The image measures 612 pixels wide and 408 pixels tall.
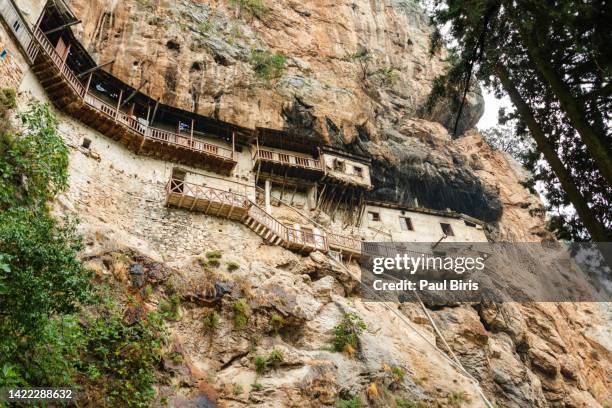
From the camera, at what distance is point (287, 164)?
27.5m

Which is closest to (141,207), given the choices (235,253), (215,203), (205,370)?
(215,203)

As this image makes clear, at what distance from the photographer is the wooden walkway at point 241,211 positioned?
70.8ft

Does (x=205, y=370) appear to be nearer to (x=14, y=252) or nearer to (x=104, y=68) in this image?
(x=14, y=252)

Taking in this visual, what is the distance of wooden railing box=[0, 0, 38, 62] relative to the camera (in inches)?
654

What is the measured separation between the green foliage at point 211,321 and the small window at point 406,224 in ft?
59.0

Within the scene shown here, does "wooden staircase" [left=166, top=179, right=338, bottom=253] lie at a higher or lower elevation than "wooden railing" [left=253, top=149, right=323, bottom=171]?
lower

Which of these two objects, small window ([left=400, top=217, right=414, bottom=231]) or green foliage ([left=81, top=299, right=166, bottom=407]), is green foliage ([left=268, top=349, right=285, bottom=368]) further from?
small window ([left=400, top=217, right=414, bottom=231])

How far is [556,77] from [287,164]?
793 inches

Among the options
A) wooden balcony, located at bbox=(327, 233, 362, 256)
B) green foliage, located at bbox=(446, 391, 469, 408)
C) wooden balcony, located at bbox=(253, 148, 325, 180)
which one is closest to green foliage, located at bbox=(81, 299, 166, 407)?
green foliage, located at bbox=(446, 391, 469, 408)

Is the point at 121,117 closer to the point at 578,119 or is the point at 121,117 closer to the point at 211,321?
the point at 211,321

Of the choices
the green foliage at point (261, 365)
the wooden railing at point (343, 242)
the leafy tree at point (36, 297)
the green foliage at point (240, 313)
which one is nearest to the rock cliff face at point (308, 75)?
the wooden railing at point (343, 242)

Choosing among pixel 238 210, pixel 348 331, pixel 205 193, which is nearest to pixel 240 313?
pixel 348 331

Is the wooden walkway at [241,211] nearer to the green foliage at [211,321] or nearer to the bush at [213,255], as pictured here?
the bush at [213,255]

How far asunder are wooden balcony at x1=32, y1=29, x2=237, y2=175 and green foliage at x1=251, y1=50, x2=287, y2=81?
6.79 m
